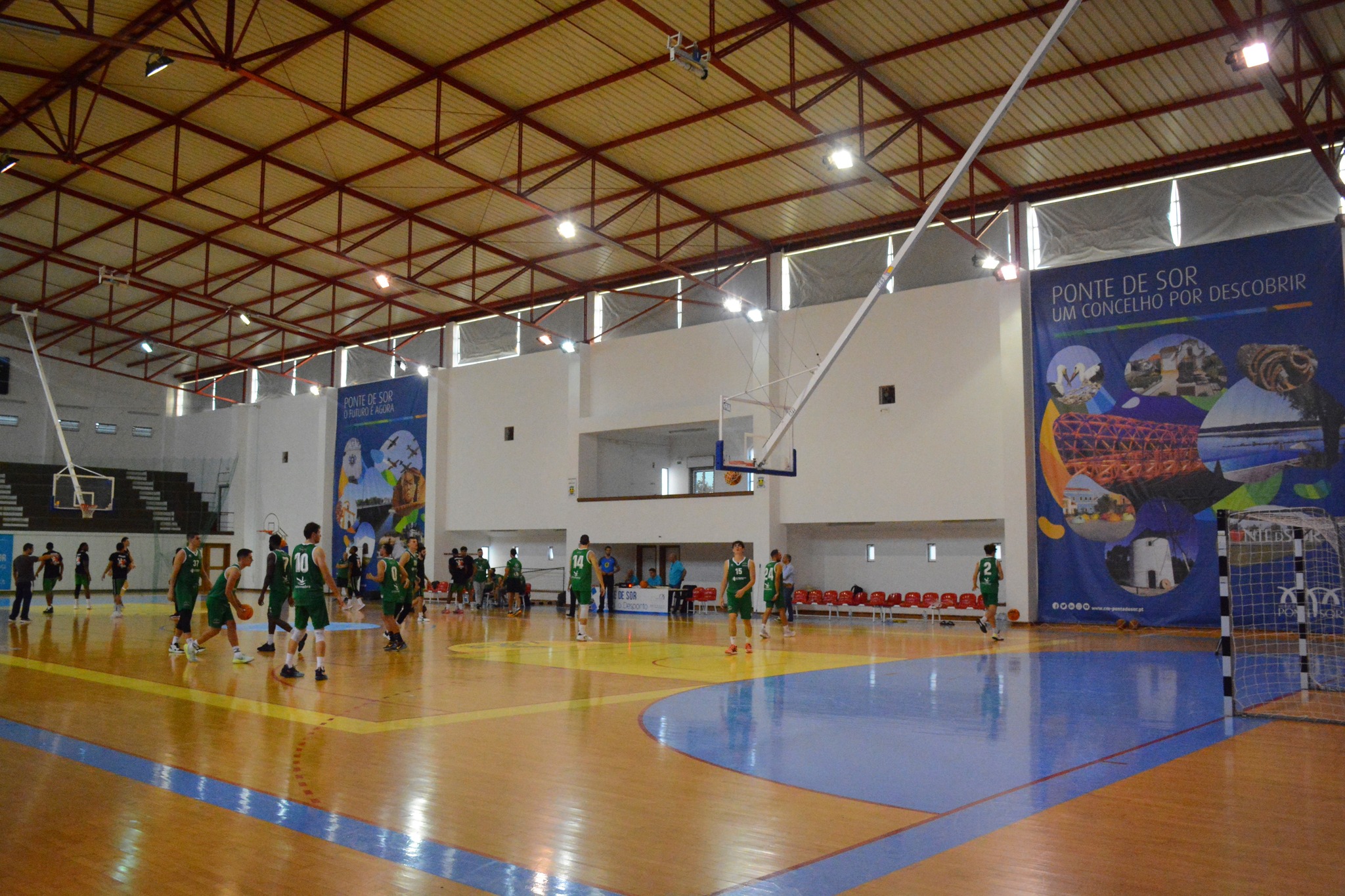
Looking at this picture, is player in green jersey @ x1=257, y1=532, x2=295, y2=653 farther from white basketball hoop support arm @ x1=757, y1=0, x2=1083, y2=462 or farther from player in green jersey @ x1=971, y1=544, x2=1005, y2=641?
player in green jersey @ x1=971, y1=544, x2=1005, y2=641

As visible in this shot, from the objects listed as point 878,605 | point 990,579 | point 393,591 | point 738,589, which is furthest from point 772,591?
point 393,591

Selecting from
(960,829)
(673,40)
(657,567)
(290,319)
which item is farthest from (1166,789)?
(290,319)

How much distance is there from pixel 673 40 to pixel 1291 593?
680 inches

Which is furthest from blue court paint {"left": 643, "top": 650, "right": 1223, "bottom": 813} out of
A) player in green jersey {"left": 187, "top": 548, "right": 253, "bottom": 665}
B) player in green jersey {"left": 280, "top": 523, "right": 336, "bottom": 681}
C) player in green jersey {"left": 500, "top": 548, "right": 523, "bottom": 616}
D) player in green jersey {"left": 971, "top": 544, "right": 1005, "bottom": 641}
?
player in green jersey {"left": 500, "top": 548, "right": 523, "bottom": 616}

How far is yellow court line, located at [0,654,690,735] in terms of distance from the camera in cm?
964

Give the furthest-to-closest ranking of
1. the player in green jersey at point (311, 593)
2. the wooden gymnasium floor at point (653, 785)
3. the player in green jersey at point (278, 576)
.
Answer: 1. the player in green jersey at point (278, 576)
2. the player in green jersey at point (311, 593)
3. the wooden gymnasium floor at point (653, 785)

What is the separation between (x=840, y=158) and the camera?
19.0 meters

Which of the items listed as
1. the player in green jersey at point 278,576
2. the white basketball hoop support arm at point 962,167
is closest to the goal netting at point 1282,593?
the white basketball hoop support arm at point 962,167

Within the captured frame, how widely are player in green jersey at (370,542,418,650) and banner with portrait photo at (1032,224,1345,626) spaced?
1608cm

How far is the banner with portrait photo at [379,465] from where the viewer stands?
1534 inches

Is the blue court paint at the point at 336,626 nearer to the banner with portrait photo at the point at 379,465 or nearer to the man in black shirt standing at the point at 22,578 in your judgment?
the man in black shirt standing at the point at 22,578

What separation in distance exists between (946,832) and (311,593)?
9.92 m

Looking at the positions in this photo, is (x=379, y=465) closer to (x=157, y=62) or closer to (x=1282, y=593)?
Answer: (x=157, y=62)

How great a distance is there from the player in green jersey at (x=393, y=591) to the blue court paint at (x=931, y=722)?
736 centimetres
